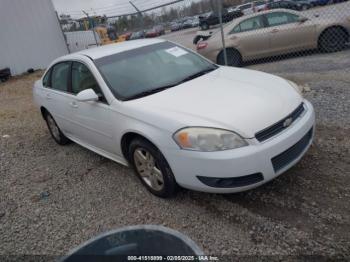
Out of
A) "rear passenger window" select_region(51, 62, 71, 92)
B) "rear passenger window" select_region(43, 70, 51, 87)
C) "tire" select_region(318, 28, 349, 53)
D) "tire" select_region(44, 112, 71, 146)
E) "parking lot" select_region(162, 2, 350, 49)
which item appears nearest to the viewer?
"rear passenger window" select_region(51, 62, 71, 92)

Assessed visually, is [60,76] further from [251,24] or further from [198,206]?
[251,24]

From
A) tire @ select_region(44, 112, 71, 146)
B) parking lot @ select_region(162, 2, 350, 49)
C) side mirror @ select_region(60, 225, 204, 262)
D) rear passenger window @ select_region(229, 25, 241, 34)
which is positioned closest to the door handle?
tire @ select_region(44, 112, 71, 146)

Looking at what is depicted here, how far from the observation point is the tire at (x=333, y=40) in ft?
27.1

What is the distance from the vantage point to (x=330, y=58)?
7.92 meters

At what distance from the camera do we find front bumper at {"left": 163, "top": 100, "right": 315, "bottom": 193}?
2680 mm

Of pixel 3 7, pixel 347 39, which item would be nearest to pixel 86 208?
pixel 347 39

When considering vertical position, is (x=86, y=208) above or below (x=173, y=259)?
below

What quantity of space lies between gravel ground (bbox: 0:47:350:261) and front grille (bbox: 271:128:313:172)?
0.37m

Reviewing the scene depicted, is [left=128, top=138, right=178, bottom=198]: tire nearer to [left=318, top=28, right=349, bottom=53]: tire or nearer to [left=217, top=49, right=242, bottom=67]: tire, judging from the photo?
[left=217, top=49, right=242, bottom=67]: tire

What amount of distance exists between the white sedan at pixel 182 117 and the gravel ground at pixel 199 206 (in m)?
0.30

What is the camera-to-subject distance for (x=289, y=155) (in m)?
2.92

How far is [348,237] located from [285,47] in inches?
271

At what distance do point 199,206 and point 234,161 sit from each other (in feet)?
2.43

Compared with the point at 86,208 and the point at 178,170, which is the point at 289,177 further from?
the point at 86,208
